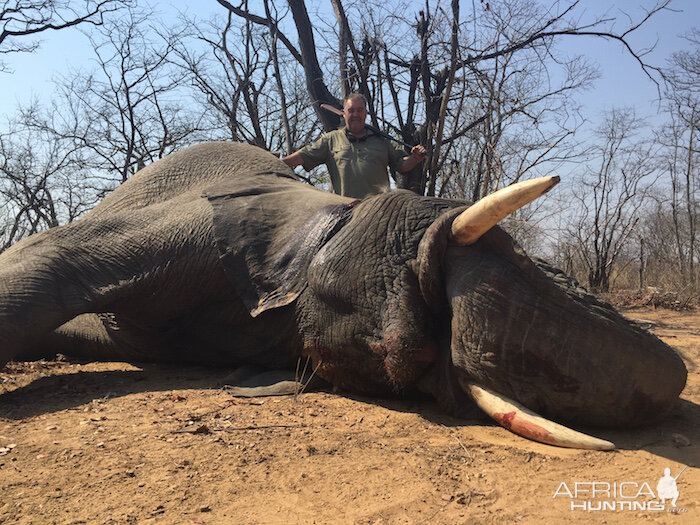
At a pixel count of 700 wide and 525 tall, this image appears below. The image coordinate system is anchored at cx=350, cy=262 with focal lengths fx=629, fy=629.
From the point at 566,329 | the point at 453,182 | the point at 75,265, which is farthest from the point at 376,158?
the point at 453,182

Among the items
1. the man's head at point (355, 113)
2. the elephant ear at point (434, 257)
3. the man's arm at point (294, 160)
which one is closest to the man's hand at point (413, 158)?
the man's head at point (355, 113)

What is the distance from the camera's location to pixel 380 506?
96.2 inches

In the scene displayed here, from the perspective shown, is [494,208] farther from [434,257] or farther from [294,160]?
[294,160]

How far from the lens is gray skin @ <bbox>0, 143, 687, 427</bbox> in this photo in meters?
3.14

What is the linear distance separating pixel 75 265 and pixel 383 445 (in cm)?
290

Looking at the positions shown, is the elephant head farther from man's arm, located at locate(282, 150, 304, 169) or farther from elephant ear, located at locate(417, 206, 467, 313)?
man's arm, located at locate(282, 150, 304, 169)

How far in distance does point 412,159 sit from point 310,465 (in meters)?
4.12

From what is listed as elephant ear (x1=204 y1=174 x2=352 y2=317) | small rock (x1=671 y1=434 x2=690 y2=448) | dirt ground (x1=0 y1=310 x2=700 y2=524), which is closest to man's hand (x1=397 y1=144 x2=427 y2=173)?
elephant ear (x1=204 y1=174 x2=352 y2=317)

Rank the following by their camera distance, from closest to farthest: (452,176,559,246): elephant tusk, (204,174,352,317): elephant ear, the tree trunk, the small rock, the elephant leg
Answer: (452,176,559,246): elephant tusk
the small rock
(204,174,352,317): elephant ear
the elephant leg
the tree trunk

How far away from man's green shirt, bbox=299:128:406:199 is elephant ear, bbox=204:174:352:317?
1.45 meters

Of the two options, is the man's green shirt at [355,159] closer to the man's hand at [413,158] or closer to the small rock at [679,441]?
the man's hand at [413,158]

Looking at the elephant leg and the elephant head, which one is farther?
the elephant leg

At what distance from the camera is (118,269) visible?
476cm

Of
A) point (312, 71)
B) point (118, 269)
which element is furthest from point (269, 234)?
point (312, 71)
